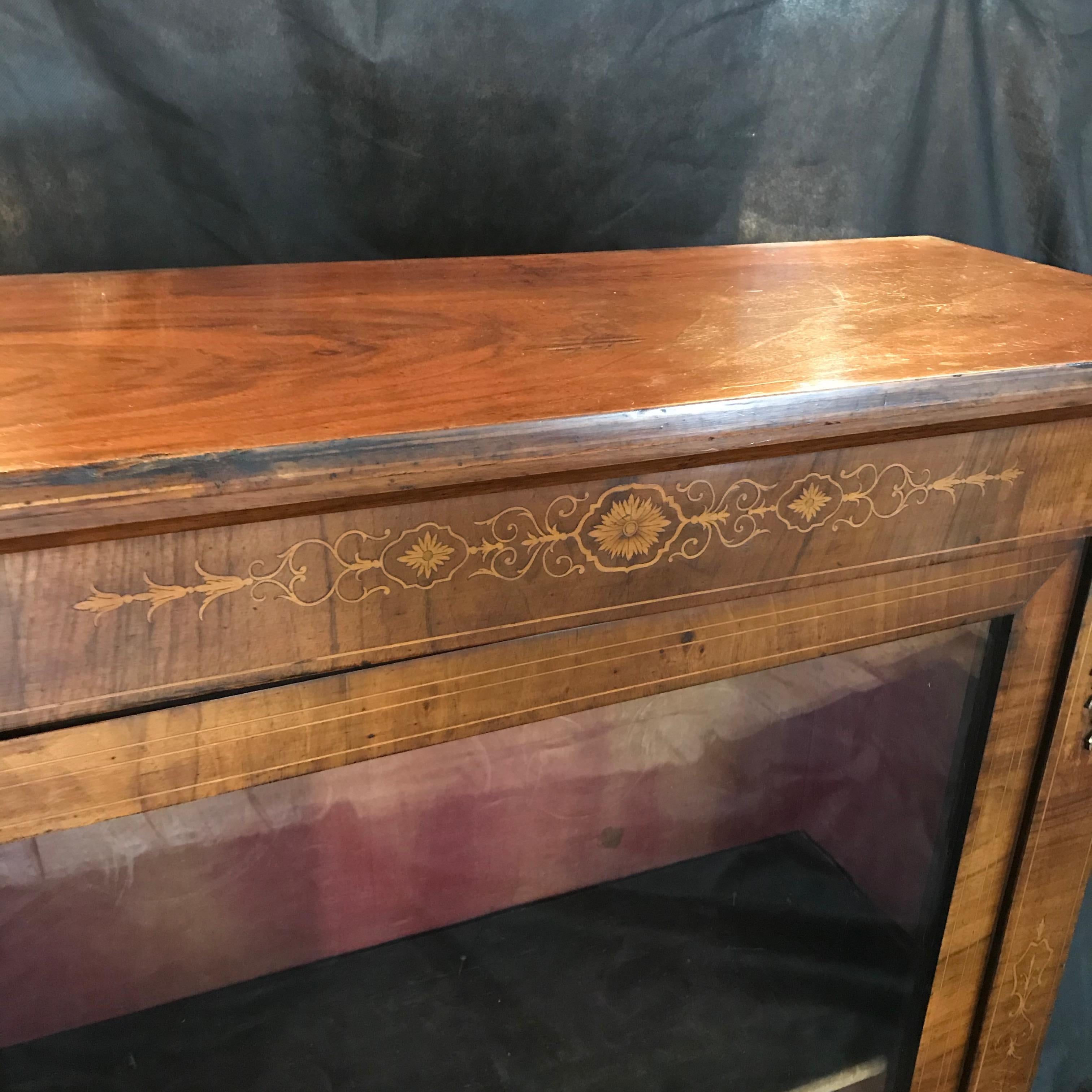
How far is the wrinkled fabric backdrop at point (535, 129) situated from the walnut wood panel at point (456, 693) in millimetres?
500

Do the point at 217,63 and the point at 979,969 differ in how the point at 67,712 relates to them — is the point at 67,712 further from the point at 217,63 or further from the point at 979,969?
the point at 979,969

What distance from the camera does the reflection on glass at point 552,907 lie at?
63 centimetres

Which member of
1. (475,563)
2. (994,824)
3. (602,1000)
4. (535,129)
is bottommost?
(602,1000)

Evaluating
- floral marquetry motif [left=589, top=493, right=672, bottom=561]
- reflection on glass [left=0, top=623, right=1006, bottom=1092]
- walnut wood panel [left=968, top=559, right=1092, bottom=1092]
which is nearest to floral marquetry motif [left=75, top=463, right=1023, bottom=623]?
floral marquetry motif [left=589, top=493, right=672, bottom=561]

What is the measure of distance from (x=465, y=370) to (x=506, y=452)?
0.28 ft

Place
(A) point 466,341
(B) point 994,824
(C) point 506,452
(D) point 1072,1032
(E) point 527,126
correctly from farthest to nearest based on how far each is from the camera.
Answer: (D) point 1072,1032 → (E) point 527,126 → (B) point 994,824 → (A) point 466,341 → (C) point 506,452

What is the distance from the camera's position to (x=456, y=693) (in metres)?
0.53

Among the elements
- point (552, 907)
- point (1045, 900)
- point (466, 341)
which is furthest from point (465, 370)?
point (1045, 900)

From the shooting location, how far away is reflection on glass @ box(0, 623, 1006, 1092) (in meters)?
0.63

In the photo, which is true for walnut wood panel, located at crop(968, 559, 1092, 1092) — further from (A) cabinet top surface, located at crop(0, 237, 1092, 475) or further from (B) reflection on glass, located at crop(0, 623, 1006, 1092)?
(A) cabinet top surface, located at crop(0, 237, 1092, 475)

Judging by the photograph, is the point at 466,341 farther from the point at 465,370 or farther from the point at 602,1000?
the point at 602,1000

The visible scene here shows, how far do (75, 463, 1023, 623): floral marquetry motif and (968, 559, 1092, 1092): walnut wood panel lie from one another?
0.82 feet

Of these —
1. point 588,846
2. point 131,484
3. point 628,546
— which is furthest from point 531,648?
point 588,846

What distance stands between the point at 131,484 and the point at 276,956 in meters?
0.43
